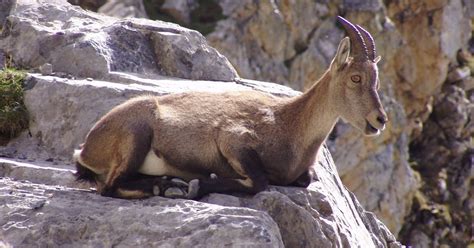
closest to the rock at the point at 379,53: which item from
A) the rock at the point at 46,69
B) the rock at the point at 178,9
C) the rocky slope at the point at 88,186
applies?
the rock at the point at 178,9

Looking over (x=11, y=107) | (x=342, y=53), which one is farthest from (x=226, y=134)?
(x=11, y=107)

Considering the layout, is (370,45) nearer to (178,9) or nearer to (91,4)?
(91,4)

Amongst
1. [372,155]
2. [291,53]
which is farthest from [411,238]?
[291,53]

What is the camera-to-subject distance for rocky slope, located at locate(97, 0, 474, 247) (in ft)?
107

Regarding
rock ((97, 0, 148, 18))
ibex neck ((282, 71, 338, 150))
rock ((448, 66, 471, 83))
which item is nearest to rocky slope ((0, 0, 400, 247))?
ibex neck ((282, 71, 338, 150))

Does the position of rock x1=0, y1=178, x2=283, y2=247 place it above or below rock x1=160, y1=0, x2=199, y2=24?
above

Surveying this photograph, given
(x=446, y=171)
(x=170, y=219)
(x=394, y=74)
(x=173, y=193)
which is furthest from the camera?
(x=394, y=74)

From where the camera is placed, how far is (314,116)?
9070 millimetres

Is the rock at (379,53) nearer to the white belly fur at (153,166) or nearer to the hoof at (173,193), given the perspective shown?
the white belly fur at (153,166)

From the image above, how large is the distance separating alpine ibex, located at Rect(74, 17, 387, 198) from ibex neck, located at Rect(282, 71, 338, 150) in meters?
0.01

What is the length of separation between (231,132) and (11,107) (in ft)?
10.8

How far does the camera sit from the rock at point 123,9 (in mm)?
28734

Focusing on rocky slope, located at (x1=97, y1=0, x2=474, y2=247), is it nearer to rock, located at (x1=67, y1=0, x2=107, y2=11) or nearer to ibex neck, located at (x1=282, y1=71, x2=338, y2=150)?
rock, located at (x1=67, y1=0, x2=107, y2=11)

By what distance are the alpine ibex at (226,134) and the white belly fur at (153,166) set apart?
0.4 inches
